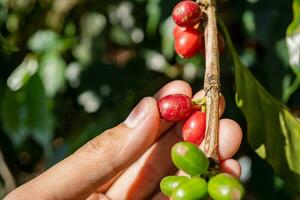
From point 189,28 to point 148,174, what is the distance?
1.99 feet

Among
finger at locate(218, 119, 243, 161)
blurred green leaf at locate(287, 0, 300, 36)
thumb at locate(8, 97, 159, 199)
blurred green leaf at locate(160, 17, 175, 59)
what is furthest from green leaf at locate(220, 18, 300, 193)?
blurred green leaf at locate(160, 17, 175, 59)

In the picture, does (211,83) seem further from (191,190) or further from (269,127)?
(269,127)

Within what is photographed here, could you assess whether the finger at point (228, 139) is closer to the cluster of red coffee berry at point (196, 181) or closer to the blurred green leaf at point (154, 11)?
the cluster of red coffee berry at point (196, 181)

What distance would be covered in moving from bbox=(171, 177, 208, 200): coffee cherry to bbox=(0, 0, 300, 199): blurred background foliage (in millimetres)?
802

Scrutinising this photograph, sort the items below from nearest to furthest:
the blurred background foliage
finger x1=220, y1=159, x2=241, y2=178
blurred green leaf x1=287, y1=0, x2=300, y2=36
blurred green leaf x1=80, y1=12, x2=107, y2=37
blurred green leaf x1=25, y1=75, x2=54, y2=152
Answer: finger x1=220, y1=159, x2=241, y2=178 < blurred green leaf x1=287, y1=0, x2=300, y2=36 < the blurred background foliage < blurred green leaf x1=25, y1=75, x2=54, y2=152 < blurred green leaf x1=80, y1=12, x2=107, y2=37

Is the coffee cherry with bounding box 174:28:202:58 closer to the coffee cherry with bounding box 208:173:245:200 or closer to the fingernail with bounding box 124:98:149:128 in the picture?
the fingernail with bounding box 124:98:149:128

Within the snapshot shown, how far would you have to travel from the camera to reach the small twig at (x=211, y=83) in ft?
4.41

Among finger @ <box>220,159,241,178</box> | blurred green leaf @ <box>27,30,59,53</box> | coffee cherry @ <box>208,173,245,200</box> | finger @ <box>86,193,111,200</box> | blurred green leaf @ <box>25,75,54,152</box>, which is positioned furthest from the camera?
blurred green leaf @ <box>27,30,59,53</box>

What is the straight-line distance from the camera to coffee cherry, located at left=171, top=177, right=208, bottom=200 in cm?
118

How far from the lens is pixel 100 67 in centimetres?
281

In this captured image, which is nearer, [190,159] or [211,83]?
[190,159]

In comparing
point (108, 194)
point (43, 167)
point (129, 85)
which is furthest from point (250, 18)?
point (43, 167)

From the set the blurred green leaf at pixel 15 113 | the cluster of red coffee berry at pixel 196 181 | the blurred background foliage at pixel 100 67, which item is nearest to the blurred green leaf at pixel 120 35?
the blurred background foliage at pixel 100 67

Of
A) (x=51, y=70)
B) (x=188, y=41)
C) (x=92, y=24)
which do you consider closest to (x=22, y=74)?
(x=51, y=70)
